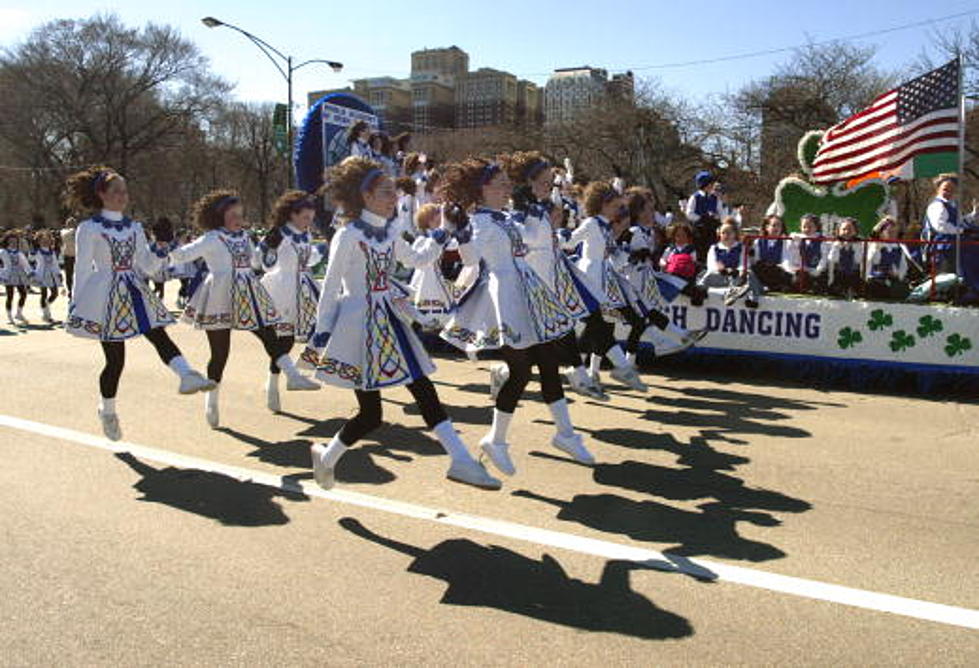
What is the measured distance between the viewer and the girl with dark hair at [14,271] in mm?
15658

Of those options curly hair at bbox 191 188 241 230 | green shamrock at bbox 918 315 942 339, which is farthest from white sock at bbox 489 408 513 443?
green shamrock at bbox 918 315 942 339

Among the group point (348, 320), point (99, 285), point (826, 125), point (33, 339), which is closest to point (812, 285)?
point (348, 320)

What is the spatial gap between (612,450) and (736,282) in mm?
4482

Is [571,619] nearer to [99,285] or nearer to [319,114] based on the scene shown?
[99,285]

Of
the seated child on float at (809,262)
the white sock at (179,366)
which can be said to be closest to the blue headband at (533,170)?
the white sock at (179,366)

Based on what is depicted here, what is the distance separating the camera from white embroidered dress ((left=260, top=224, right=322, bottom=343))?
7.75 metres

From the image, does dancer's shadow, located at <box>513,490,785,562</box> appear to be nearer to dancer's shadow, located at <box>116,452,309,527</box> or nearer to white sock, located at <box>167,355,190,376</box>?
dancer's shadow, located at <box>116,452,309,527</box>

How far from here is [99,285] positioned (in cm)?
620

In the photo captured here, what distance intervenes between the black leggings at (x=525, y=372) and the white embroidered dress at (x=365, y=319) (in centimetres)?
69

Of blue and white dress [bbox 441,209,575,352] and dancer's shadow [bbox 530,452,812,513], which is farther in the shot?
blue and white dress [bbox 441,209,575,352]

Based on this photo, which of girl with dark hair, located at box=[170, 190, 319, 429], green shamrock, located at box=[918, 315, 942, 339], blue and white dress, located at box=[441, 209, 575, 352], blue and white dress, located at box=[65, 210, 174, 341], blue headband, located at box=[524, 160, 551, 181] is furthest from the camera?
green shamrock, located at box=[918, 315, 942, 339]

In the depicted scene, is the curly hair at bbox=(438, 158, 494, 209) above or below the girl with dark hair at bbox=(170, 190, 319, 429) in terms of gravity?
above

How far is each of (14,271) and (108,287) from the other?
1155 centimetres

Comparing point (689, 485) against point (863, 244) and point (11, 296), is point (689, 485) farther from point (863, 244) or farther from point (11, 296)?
point (11, 296)
